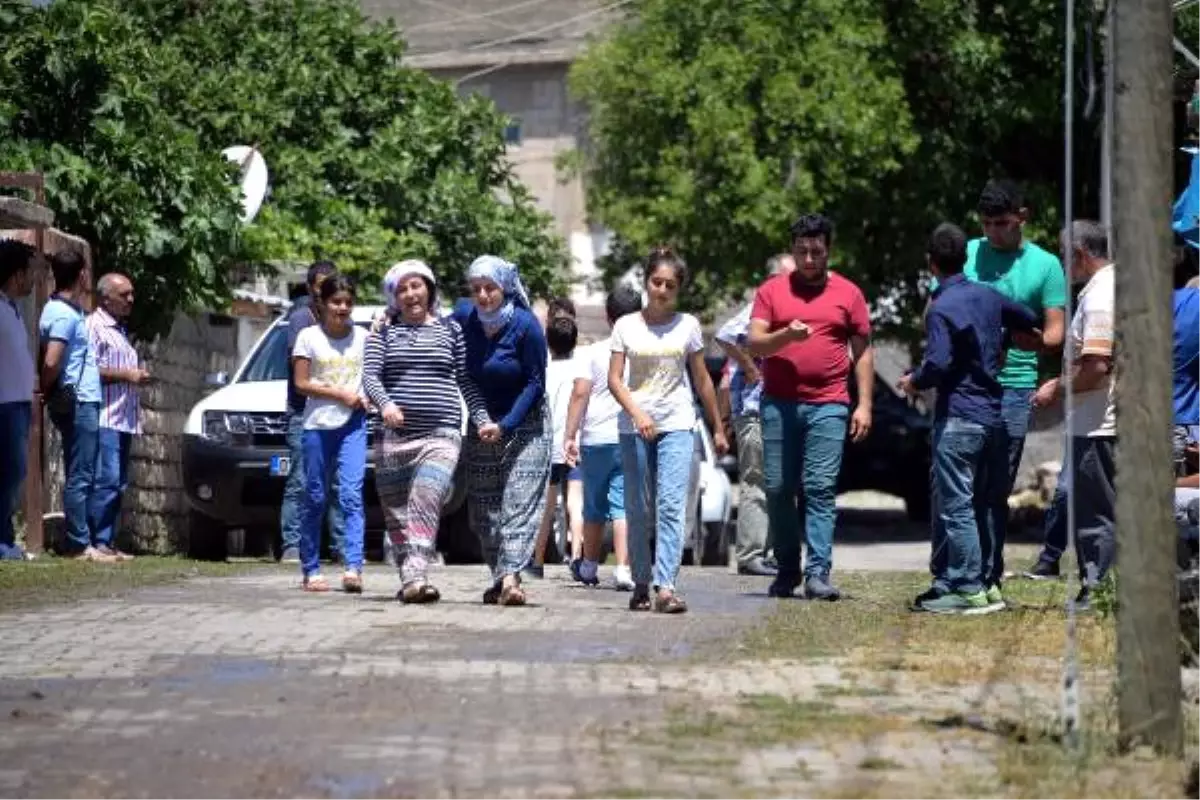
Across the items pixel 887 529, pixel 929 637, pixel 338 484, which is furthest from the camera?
pixel 887 529

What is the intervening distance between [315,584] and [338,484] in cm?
58

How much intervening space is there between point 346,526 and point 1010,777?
8140 mm

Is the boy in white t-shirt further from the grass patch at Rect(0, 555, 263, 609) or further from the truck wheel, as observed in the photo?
the truck wheel

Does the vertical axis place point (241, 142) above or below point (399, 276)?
above

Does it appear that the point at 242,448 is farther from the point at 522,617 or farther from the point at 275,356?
the point at 522,617

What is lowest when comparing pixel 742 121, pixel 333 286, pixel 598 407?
pixel 598 407

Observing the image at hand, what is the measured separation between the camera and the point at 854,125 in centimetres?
3078

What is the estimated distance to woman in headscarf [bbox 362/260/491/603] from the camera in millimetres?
14250

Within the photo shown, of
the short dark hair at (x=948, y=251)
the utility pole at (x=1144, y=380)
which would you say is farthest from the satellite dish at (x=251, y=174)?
the utility pole at (x=1144, y=380)

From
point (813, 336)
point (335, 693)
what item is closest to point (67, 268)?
point (813, 336)

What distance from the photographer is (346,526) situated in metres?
15.6

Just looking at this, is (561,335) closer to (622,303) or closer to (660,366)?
(622,303)

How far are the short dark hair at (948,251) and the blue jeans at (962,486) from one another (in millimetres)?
750

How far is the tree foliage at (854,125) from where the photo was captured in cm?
3131
